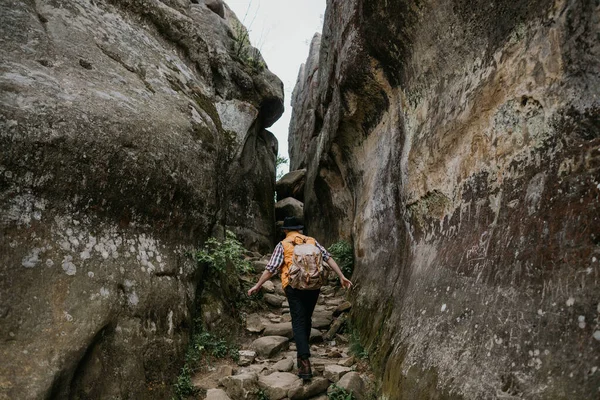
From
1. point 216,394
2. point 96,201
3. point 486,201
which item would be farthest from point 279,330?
point 486,201

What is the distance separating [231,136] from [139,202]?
→ 716cm

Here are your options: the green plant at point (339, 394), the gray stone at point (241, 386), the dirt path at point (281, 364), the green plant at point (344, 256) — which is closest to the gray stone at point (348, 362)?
the dirt path at point (281, 364)

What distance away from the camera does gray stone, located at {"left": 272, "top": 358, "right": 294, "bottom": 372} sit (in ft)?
18.3

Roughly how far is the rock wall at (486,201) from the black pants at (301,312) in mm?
1003

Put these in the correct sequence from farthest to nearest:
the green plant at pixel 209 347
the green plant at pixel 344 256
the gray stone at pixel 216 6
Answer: the gray stone at pixel 216 6 → the green plant at pixel 344 256 → the green plant at pixel 209 347

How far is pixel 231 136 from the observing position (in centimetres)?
1255

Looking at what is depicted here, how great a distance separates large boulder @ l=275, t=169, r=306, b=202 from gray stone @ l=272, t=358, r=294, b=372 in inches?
527

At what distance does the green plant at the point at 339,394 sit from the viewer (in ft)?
15.8

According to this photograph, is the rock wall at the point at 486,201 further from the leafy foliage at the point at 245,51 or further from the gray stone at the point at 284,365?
the leafy foliage at the point at 245,51

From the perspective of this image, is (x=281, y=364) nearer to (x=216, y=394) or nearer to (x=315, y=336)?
(x=216, y=394)

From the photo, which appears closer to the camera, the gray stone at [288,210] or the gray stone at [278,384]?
the gray stone at [278,384]

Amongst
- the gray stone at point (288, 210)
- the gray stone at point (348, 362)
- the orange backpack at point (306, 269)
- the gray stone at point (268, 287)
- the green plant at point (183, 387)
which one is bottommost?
the green plant at point (183, 387)

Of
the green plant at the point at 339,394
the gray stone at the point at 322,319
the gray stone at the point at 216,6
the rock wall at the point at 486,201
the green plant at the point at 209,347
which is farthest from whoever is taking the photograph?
the gray stone at the point at 216,6

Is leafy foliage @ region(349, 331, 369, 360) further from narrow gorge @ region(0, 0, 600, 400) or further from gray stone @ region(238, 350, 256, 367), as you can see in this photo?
gray stone @ region(238, 350, 256, 367)
